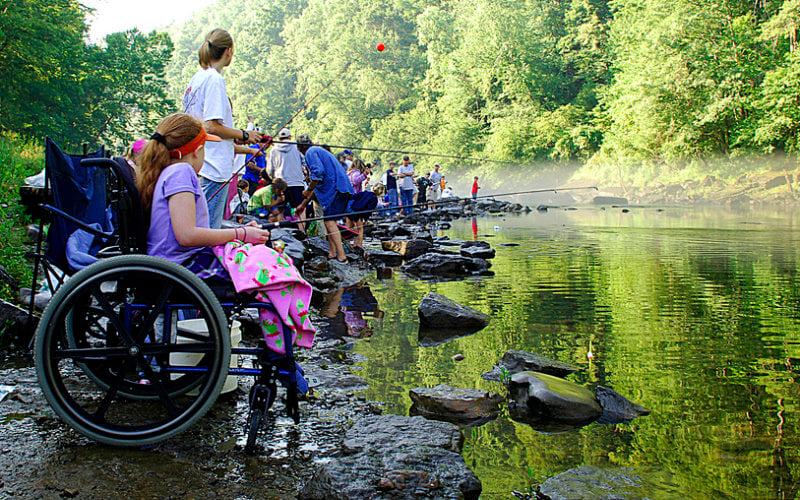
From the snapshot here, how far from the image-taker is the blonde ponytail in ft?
14.9

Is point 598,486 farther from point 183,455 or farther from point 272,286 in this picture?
point 183,455

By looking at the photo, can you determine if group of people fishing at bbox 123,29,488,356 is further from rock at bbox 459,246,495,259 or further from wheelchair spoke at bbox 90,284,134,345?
rock at bbox 459,246,495,259

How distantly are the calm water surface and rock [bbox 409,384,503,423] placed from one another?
0.10 meters

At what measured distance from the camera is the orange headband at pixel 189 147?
3.13 m

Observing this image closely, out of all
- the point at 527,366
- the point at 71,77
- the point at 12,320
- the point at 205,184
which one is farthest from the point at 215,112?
the point at 71,77

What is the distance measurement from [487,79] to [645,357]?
48.5 m

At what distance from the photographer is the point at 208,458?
2.80 metres

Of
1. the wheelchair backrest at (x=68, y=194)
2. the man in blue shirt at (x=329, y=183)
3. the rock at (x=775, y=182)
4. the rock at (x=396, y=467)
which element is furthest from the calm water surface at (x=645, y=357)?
the rock at (x=775, y=182)

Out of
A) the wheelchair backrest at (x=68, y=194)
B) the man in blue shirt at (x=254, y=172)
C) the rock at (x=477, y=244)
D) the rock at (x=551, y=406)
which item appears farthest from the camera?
the man in blue shirt at (x=254, y=172)

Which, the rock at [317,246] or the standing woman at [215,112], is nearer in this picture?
the standing woman at [215,112]

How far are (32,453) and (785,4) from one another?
3390 cm

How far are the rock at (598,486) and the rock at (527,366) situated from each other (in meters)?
1.35

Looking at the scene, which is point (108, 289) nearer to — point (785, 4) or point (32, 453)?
point (32, 453)

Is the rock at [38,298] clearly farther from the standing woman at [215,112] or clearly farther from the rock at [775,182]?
the rock at [775,182]
